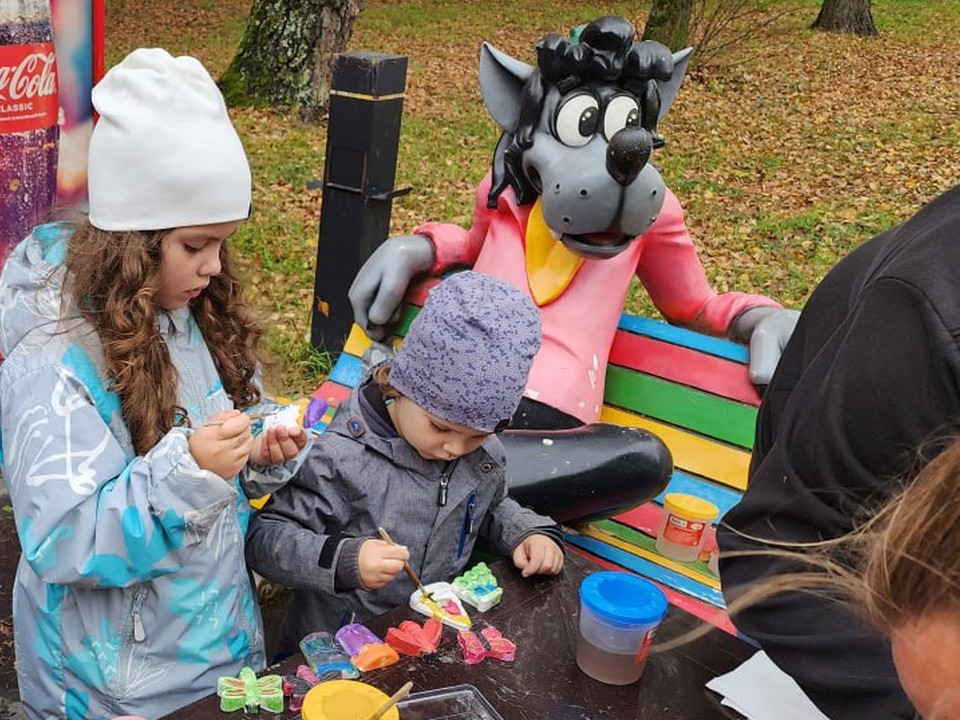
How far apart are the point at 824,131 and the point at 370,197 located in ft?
26.7

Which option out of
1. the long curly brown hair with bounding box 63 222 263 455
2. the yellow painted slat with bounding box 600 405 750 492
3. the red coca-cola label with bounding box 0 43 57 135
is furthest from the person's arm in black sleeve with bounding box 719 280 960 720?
the red coca-cola label with bounding box 0 43 57 135

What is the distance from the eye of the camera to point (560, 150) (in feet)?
9.79

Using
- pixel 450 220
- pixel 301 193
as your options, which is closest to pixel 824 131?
pixel 450 220

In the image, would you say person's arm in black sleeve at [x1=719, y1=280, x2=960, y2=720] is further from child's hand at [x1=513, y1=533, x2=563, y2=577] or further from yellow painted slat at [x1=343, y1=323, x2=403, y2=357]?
yellow painted slat at [x1=343, y1=323, x2=403, y2=357]

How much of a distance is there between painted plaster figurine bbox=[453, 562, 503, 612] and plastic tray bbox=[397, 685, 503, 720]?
263 mm

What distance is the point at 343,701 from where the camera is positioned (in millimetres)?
1461

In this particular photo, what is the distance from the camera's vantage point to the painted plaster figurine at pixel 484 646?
1.70m

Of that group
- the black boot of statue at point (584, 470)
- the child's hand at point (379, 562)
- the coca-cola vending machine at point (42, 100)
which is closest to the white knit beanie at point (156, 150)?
the child's hand at point (379, 562)

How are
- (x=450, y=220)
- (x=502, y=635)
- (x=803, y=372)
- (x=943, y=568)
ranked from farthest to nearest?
(x=450, y=220), (x=502, y=635), (x=803, y=372), (x=943, y=568)

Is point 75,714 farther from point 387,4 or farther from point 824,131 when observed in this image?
point 387,4

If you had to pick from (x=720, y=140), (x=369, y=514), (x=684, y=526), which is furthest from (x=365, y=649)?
(x=720, y=140)

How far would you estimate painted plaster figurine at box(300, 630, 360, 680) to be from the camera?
5.24 ft

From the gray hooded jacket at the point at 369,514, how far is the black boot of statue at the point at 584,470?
449 mm

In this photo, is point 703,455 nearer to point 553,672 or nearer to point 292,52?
point 553,672
